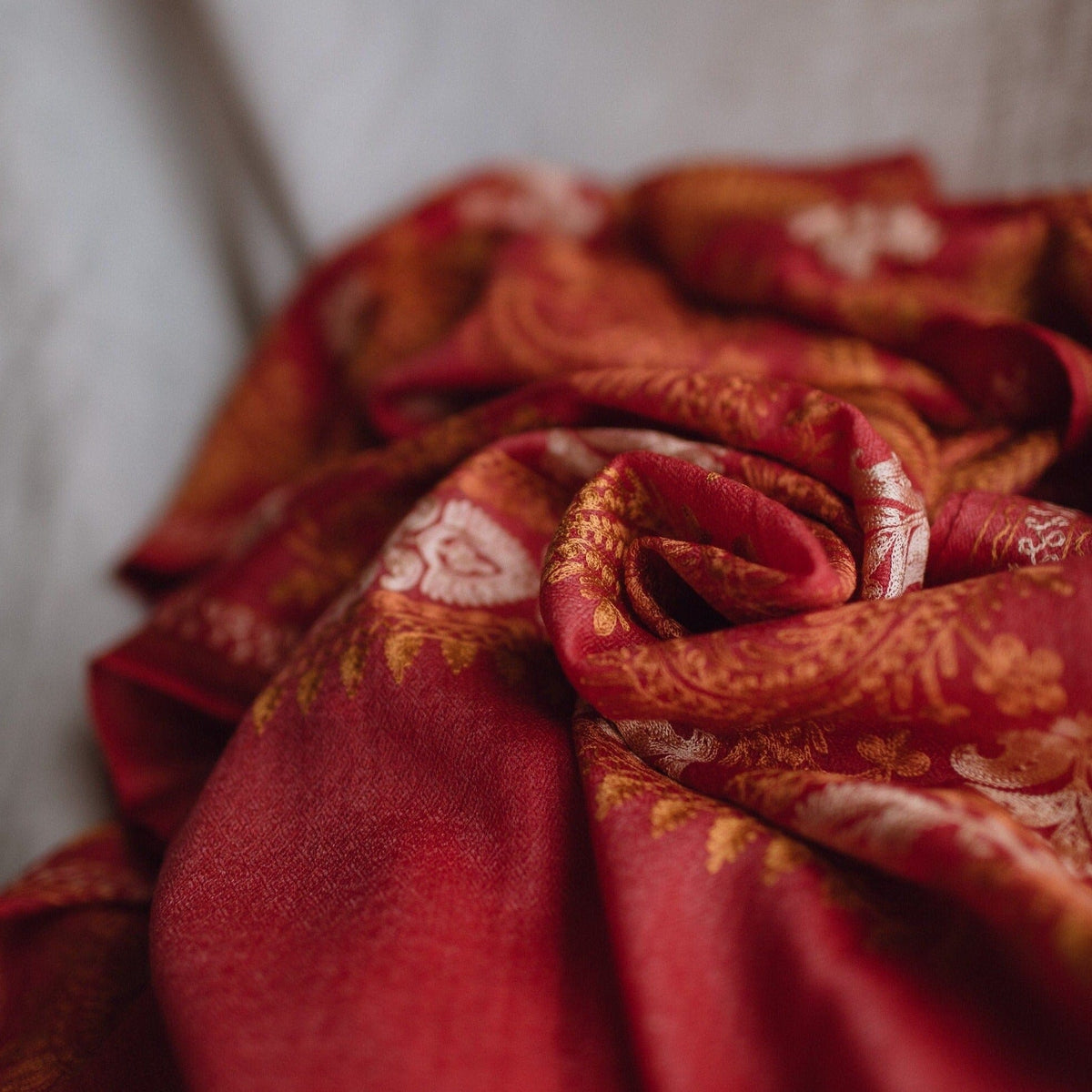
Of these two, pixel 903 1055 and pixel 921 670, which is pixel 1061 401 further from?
pixel 903 1055

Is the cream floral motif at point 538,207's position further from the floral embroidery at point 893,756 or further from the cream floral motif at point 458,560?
the floral embroidery at point 893,756

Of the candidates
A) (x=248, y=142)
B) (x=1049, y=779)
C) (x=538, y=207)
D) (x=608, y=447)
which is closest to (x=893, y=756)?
(x=1049, y=779)

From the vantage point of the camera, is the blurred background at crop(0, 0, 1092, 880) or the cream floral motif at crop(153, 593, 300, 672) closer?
the cream floral motif at crop(153, 593, 300, 672)

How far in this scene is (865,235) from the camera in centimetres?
61

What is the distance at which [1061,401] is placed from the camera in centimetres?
47

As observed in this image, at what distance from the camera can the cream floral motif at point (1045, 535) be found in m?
0.37

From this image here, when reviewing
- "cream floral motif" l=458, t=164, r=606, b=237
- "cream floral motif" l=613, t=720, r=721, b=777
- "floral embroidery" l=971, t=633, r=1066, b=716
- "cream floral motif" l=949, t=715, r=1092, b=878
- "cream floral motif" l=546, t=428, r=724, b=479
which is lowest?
"cream floral motif" l=949, t=715, r=1092, b=878

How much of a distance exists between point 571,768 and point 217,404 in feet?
1.92

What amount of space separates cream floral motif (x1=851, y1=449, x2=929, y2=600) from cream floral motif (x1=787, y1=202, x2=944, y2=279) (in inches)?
10.4

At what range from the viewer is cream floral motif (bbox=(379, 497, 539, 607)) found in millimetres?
447

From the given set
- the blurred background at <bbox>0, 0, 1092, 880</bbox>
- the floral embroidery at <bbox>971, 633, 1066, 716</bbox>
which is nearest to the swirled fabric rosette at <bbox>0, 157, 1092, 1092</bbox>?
the floral embroidery at <bbox>971, 633, 1066, 716</bbox>

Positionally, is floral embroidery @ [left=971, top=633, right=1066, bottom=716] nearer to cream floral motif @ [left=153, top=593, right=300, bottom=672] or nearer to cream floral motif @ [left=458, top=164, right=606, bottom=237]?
cream floral motif @ [left=153, top=593, right=300, bottom=672]

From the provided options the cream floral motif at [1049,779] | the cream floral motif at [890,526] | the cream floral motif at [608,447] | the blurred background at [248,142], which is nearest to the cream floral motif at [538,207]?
the blurred background at [248,142]

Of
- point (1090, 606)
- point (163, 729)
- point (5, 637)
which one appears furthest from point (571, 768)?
point (5, 637)
